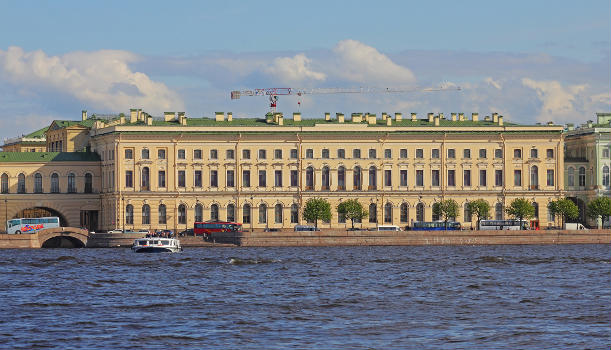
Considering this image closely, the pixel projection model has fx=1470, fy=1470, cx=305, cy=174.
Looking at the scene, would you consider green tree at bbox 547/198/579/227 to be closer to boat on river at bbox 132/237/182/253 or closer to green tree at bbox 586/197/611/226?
green tree at bbox 586/197/611/226

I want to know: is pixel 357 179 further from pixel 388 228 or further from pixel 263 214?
pixel 388 228

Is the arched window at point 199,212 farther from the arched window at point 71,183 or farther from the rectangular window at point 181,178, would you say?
the arched window at point 71,183

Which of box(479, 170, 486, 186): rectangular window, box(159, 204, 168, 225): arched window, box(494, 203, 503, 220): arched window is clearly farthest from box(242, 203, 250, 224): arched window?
box(494, 203, 503, 220): arched window

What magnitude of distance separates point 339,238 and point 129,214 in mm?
18336

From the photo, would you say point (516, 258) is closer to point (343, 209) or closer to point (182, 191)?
point (343, 209)

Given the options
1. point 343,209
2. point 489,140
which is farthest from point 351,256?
point 489,140

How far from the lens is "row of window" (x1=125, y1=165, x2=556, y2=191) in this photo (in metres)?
112

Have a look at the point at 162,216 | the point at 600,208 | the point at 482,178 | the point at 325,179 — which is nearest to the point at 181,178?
the point at 162,216

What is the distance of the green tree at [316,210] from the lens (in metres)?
110

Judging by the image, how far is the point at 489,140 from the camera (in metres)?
115

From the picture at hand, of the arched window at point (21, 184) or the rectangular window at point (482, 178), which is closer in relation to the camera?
the arched window at point (21, 184)

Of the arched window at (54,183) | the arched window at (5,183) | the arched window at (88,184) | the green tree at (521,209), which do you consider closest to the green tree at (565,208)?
the green tree at (521,209)

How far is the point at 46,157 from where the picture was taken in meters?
115

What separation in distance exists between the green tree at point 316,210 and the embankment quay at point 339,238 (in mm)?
7286
